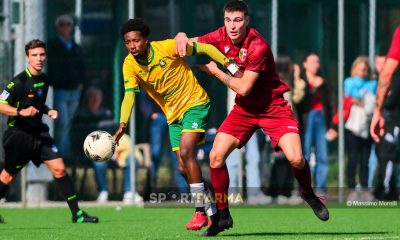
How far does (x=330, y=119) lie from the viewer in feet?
57.4

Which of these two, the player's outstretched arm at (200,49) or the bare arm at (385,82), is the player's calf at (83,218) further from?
the bare arm at (385,82)

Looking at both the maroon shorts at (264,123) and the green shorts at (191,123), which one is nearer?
the maroon shorts at (264,123)

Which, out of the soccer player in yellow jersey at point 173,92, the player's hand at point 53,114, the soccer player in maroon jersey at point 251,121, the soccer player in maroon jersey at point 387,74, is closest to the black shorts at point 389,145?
the soccer player in yellow jersey at point 173,92

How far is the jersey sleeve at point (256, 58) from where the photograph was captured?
10797 millimetres

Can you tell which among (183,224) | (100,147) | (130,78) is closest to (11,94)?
(130,78)

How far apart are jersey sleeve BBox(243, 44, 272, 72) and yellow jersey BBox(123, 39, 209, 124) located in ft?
4.59

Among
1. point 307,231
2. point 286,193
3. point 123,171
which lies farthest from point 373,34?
point 307,231

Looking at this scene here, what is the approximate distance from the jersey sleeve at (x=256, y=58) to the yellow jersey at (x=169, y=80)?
140cm

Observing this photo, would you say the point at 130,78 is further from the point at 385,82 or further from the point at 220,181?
the point at 385,82

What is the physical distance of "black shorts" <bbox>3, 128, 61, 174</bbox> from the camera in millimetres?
13625

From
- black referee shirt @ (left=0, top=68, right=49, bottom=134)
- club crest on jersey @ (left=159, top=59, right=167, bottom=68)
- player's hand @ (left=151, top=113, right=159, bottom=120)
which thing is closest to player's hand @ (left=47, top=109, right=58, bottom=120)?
black referee shirt @ (left=0, top=68, right=49, bottom=134)

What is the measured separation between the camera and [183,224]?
1325cm

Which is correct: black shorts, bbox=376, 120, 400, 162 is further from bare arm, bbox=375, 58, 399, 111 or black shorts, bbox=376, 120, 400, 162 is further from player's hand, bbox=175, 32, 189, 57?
bare arm, bbox=375, 58, 399, 111

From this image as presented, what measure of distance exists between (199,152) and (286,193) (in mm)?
1446
